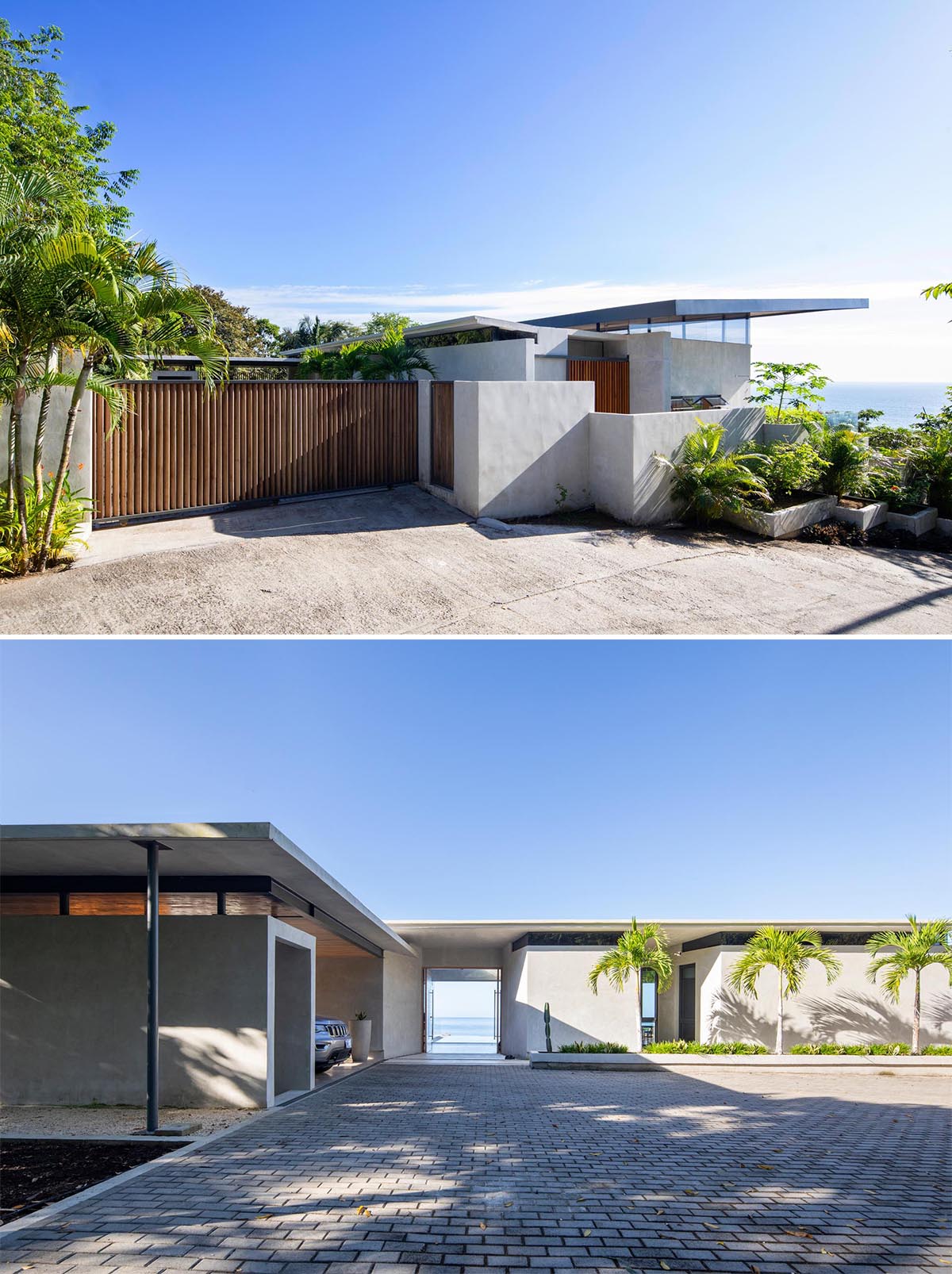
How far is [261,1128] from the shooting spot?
756 cm

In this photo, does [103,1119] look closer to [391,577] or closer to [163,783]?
[391,577]

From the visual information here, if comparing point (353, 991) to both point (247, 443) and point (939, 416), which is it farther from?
point (939, 416)

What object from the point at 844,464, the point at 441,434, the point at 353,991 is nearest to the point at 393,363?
the point at 441,434

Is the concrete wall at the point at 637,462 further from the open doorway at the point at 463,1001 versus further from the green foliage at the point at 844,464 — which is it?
the open doorway at the point at 463,1001

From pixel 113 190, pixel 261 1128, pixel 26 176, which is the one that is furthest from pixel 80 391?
pixel 113 190

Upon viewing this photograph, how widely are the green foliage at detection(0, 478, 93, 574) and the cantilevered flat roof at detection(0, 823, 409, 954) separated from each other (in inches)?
130

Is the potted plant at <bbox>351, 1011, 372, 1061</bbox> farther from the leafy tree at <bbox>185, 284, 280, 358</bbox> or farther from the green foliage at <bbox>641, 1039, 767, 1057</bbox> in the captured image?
the leafy tree at <bbox>185, 284, 280, 358</bbox>

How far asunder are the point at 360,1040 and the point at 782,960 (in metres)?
7.92

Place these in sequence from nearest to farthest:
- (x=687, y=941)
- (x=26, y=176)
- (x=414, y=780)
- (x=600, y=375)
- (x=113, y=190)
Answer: (x=26, y=176), (x=600, y=375), (x=687, y=941), (x=113, y=190), (x=414, y=780)

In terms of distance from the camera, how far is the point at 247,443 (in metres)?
13.6

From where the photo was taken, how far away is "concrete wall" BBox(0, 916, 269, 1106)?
8.63 meters

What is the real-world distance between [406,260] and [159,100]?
2934cm

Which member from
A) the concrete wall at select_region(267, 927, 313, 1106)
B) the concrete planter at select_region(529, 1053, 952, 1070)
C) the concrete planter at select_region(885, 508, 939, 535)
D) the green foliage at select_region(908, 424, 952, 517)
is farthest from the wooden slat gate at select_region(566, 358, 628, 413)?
the concrete wall at select_region(267, 927, 313, 1106)

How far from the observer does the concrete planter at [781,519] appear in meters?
12.6
